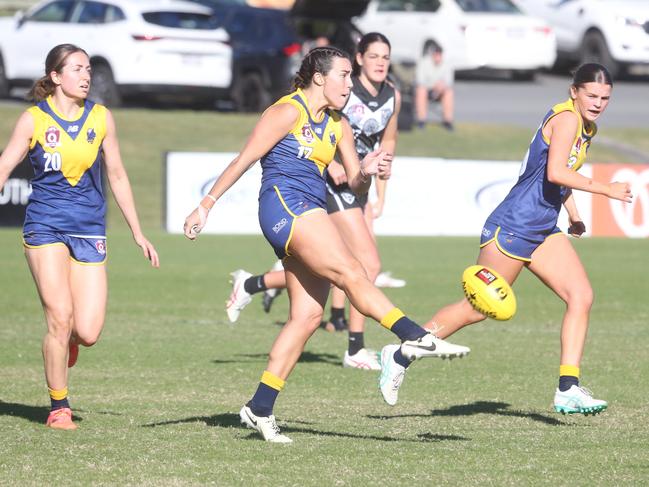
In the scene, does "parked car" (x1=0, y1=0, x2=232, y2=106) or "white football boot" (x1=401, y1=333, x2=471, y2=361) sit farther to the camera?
"parked car" (x1=0, y1=0, x2=232, y2=106)

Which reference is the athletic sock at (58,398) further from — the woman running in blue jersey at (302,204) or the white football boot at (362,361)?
the white football boot at (362,361)

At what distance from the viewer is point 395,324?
20.5 feet

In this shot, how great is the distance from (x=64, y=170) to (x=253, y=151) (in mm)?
1073

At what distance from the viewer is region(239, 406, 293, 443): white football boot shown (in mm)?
6570

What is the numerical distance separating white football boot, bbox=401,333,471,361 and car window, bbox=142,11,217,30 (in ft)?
60.9

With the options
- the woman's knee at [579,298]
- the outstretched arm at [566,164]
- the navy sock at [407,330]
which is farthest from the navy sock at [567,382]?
the navy sock at [407,330]

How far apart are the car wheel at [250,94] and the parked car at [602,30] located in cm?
813

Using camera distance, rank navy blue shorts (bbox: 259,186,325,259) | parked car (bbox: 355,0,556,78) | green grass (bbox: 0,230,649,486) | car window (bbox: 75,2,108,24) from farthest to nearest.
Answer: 1. parked car (bbox: 355,0,556,78)
2. car window (bbox: 75,2,108,24)
3. navy blue shorts (bbox: 259,186,325,259)
4. green grass (bbox: 0,230,649,486)

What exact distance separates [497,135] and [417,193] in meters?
5.89

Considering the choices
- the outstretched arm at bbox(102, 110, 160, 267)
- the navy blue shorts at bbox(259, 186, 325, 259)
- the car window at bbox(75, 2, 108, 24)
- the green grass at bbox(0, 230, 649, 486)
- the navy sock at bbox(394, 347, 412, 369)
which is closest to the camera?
the green grass at bbox(0, 230, 649, 486)

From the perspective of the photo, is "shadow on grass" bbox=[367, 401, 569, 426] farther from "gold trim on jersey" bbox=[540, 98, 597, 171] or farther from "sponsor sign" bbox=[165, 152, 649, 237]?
"sponsor sign" bbox=[165, 152, 649, 237]

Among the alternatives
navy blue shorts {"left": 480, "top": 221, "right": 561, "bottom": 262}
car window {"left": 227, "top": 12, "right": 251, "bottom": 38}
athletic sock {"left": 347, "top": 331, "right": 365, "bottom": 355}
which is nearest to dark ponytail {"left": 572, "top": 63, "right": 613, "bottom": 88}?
navy blue shorts {"left": 480, "top": 221, "right": 561, "bottom": 262}

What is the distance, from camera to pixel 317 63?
6.65 metres

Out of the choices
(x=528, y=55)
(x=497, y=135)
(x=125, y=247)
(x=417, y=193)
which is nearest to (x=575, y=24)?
(x=528, y=55)
